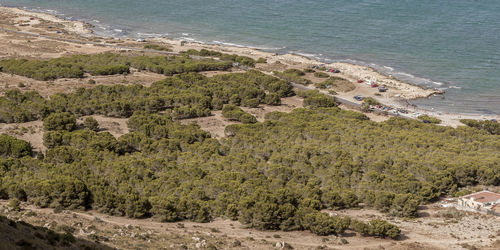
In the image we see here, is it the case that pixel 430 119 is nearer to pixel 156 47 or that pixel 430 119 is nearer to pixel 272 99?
pixel 272 99

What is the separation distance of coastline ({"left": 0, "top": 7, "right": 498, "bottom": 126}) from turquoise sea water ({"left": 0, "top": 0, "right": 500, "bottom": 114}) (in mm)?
3116

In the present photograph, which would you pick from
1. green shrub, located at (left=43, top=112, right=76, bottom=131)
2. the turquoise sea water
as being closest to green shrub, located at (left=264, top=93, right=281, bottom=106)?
the turquoise sea water

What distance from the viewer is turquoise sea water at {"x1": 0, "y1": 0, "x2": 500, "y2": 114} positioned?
3770 inches

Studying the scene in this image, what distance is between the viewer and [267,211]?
37.0m

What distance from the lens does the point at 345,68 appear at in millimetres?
100062

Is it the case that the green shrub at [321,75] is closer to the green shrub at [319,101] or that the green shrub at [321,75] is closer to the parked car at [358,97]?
the parked car at [358,97]

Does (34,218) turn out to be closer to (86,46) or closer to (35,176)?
(35,176)

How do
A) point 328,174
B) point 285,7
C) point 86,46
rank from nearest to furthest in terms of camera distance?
point 328,174 < point 86,46 < point 285,7

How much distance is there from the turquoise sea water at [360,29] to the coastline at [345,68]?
3.12 m

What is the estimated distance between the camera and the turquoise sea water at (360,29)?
95750 mm

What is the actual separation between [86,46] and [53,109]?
47907 mm

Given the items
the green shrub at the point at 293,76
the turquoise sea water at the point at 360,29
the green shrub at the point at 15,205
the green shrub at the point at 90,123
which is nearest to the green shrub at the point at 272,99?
the green shrub at the point at 293,76

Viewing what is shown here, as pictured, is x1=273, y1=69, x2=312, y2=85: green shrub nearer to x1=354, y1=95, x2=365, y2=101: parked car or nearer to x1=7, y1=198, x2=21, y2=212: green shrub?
x1=354, y1=95, x2=365, y2=101: parked car

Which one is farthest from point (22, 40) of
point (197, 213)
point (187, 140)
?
point (197, 213)
